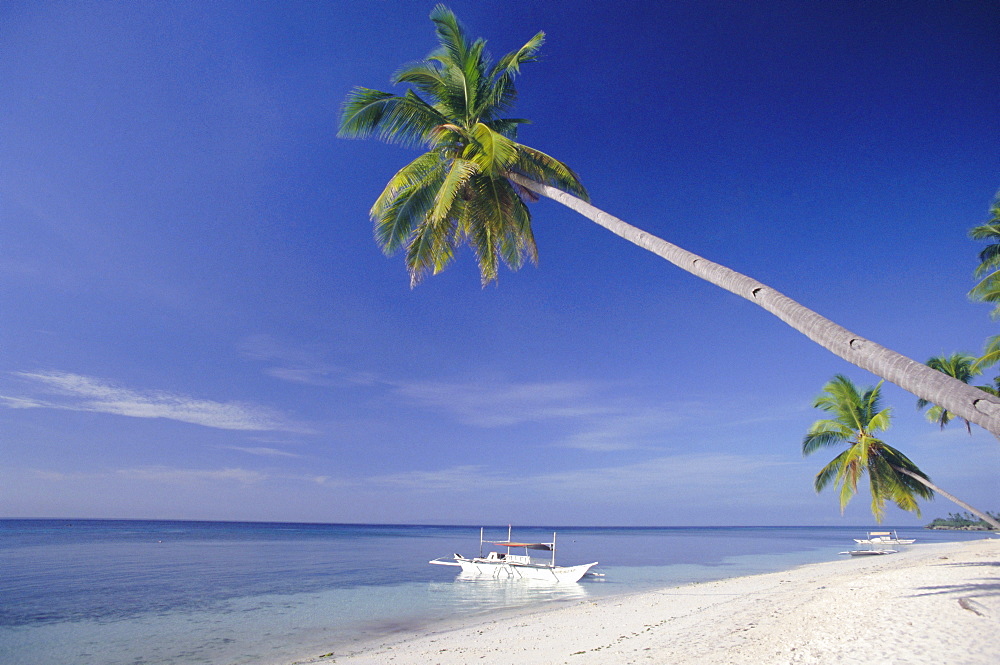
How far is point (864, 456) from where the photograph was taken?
17.2m

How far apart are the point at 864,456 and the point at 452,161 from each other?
1773 centimetres

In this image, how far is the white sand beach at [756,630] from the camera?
6.89 m

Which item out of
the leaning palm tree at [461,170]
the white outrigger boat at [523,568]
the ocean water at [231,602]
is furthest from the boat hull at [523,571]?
the leaning palm tree at [461,170]

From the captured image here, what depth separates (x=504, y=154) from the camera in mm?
7461

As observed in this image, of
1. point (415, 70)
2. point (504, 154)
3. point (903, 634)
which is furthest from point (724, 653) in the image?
point (415, 70)

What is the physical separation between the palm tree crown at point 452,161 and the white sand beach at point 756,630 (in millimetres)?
7835

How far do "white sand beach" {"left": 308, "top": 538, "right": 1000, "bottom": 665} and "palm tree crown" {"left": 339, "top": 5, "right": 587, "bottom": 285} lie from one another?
7.83m

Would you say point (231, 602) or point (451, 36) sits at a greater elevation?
point (451, 36)

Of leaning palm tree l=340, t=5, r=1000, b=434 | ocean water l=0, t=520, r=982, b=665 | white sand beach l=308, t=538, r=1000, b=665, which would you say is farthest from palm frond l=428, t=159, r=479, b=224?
ocean water l=0, t=520, r=982, b=665

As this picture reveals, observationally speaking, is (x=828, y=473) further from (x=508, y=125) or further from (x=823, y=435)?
(x=508, y=125)

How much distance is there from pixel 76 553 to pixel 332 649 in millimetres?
37780

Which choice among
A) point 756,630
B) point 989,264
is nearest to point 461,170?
point 756,630

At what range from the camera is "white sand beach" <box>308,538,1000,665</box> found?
22.6 ft

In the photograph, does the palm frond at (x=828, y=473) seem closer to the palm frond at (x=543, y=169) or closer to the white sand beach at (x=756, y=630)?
the white sand beach at (x=756, y=630)
